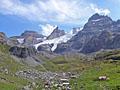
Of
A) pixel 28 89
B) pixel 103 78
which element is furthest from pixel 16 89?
pixel 103 78

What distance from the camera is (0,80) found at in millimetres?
85938

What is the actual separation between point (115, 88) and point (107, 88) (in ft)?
8.00

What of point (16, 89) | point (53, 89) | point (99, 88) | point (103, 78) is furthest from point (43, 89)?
point (103, 78)

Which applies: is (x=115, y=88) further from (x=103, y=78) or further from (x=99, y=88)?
(x=103, y=78)

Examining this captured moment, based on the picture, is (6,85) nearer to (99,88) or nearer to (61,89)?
(61,89)

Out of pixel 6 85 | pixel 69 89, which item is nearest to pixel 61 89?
pixel 69 89

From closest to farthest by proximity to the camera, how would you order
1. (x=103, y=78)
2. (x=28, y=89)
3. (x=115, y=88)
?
(x=115, y=88), (x=28, y=89), (x=103, y=78)

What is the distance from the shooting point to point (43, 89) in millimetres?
85312

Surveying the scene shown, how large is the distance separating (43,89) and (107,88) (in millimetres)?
16036

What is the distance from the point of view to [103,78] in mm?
103312

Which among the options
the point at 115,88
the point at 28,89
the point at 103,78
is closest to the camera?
the point at 115,88

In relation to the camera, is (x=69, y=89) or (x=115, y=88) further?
(x=69, y=89)

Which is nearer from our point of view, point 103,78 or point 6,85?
point 6,85

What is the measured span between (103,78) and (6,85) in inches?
1295
